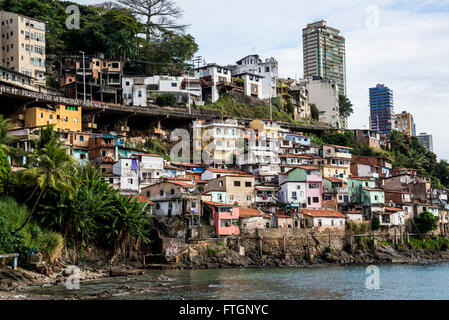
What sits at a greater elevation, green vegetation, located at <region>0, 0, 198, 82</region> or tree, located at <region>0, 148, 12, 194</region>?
green vegetation, located at <region>0, 0, 198, 82</region>

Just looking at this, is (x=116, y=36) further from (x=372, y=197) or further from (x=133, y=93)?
(x=372, y=197)

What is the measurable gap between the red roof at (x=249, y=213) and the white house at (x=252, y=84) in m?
43.4

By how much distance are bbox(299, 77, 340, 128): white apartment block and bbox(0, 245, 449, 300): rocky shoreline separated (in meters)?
61.2

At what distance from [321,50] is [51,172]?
154 meters

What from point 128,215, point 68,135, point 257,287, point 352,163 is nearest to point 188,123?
Answer: point 68,135

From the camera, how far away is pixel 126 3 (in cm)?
10038

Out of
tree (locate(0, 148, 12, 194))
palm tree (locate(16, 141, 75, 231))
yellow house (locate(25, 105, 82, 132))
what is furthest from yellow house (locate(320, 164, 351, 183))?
tree (locate(0, 148, 12, 194))

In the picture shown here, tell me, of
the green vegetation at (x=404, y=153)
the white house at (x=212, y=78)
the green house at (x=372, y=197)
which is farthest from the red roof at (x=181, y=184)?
the green vegetation at (x=404, y=153)

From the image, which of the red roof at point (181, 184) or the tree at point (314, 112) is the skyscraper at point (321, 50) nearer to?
the tree at point (314, 112)

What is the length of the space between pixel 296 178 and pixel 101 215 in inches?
1101

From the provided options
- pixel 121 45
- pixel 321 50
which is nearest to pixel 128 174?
pixel 121 45

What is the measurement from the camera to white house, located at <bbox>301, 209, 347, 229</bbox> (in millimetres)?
63750

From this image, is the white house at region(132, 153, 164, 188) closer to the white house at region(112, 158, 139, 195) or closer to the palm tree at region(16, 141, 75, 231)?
the white house at region(112, 158, 139, 195)
